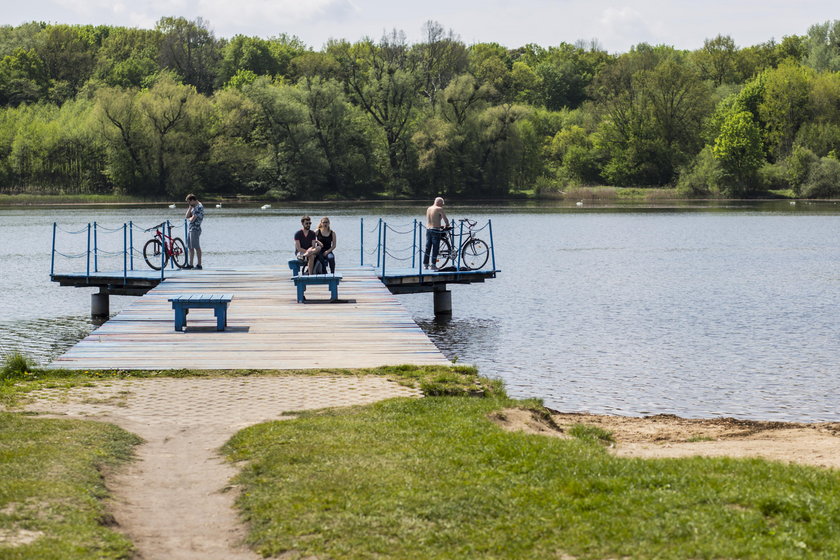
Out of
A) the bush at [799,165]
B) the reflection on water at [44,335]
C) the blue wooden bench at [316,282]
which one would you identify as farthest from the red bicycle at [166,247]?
the bush at [799,165]

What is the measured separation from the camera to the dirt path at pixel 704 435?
10.2 metres

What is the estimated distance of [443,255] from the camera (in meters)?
26.7

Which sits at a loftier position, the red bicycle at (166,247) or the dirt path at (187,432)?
the red bicycle at (166,247)

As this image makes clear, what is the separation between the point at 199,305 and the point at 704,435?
26.0ft

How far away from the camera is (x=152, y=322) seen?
1738 centimetres

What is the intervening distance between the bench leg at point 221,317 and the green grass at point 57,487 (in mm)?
6238

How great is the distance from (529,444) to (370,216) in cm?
6965

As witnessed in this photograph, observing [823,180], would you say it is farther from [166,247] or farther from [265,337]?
[265,337]

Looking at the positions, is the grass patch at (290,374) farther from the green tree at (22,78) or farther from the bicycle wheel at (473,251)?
the green tree at (22,78)

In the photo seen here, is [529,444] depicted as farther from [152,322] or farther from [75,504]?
[152,322]

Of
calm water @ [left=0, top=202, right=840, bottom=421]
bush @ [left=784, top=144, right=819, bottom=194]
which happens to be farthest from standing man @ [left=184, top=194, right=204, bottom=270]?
bush @ [left=784, top=144, right=819, bottom=194]

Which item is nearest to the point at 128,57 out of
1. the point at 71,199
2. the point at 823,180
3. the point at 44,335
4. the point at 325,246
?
the point at 71,199

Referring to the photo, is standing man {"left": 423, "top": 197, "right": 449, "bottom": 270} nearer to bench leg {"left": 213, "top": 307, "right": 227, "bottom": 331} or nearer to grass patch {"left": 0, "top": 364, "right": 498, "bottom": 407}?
bench leg {"left": 213, "top": 307, "right": 227, "bottom": 331}

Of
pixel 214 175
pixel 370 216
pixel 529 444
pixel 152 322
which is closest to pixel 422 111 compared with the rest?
pixel 214 175
